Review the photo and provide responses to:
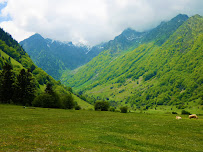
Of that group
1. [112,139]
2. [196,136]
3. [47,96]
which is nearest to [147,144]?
[112,139]

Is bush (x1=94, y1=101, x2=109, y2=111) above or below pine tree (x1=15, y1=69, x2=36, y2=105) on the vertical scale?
below

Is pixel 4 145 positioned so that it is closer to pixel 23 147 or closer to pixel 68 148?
pixel 23 147

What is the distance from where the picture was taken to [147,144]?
74.2 ft

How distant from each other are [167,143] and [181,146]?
78.4 inches

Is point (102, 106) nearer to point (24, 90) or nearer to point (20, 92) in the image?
point (24, 90)

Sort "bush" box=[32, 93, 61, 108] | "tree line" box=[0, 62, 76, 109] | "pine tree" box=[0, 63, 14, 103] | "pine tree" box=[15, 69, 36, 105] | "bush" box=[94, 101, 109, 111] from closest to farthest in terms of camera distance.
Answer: "pine tree" box=[0, 63, 14, 103]
"tree line" box=[0, 62, 76, 109]
"pine tree" box=[15, 69, 36, 105]
"bush" box=[32, 93, 61, 108]
"bush" box=[94, 101, 109, 111]

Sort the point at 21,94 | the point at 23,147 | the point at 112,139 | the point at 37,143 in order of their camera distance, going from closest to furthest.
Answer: the point at 23,147 < the point at 37,143 < the point at 112,139 < the point at 21,94

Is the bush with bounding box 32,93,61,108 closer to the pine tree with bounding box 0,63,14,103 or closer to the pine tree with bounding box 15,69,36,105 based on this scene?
the pine tree with bounding box 15,69,36,105

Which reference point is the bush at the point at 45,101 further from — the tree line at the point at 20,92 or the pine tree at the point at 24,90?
the pine tree at the point at 24,90

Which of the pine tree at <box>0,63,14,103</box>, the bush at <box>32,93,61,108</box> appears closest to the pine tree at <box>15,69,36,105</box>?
the pine tree at <box>0,63,14,103</box>

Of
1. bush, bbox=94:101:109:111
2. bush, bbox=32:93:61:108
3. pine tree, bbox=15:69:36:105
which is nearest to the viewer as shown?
pine tree, bbox=15:69:36:105

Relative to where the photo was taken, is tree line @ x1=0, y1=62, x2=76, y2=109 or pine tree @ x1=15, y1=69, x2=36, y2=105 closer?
tree line @ x1=0, y1=62, x2=76, y2=109

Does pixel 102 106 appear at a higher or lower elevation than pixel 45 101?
lower

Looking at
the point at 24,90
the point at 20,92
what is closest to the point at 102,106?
the point at 24,90
